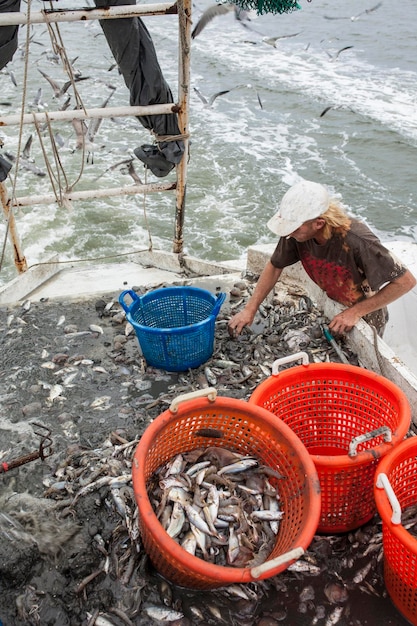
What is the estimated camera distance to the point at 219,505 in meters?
2.72

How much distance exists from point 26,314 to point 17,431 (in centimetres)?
159

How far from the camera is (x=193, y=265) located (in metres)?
6.39

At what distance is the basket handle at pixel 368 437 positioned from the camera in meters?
2.67

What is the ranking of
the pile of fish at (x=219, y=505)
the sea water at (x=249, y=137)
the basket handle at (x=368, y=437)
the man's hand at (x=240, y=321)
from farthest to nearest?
A: the sea water at (x=249, y=137), the man's hand at (x=240, y=321), the basket handle at (x=368, y=437), the pile of fish at (x=219, y=505)

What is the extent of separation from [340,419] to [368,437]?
2.34ft

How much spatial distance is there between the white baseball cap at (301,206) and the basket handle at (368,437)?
61.1 inches

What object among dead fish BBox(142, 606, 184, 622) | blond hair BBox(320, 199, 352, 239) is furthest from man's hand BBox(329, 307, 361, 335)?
dead fish BBox(142, 606, 184, 622)

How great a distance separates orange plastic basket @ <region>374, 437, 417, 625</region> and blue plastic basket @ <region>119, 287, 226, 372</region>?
5.89 ft

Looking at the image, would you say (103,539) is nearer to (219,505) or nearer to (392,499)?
(219,505)

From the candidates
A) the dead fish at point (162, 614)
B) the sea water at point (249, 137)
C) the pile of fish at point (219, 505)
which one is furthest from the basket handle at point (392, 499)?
the sea water at point (249, 137)

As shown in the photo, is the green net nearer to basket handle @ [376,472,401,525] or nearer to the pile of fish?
the pile of fish

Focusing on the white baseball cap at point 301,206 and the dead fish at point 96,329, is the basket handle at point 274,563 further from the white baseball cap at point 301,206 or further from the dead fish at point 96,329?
the dead fish at point 96,329

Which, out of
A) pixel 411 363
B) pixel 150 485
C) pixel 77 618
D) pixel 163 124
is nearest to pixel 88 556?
pixel 77 618

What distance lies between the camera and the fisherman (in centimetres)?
364
